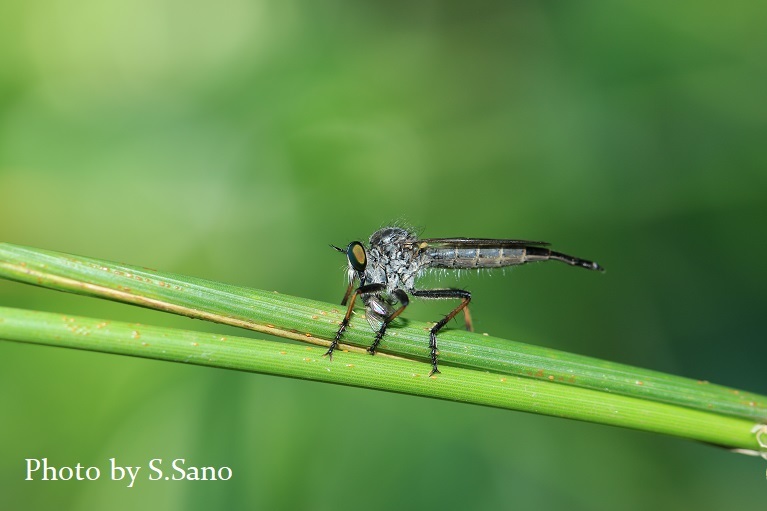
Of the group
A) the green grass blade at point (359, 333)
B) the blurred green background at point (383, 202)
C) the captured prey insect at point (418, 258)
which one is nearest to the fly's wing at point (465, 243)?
the captured prey insect at point (418, 258)

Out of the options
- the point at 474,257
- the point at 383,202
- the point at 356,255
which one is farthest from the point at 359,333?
the point at 383,202

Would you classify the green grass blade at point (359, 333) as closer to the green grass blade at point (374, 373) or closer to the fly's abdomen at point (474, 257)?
the green grass blade at point (374, 373)

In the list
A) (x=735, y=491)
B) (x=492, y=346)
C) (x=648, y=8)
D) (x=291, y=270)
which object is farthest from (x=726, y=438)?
(x=648, y=8)

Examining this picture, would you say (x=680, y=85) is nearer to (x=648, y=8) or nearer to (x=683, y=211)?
(x=648, y=8)

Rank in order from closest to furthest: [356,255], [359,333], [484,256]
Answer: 1. [359,333]
2. [356,255]
3. [484,256]

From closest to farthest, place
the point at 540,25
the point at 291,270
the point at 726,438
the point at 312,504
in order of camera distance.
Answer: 1. the point at 726,438
2. the point at 312,504
3. the point at 291,270
4. the point at 540,25

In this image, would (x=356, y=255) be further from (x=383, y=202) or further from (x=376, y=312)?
(x=383, y=202)
